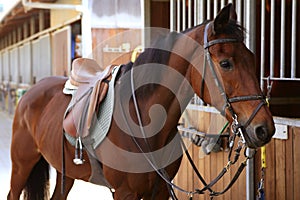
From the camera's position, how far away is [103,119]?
248 cm

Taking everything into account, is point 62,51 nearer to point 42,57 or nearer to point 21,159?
point 42,57

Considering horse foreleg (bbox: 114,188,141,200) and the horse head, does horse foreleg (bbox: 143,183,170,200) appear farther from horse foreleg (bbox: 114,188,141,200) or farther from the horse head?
the horse head

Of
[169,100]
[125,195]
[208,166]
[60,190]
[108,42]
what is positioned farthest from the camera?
[108,42]

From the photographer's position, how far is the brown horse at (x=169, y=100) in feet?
6.55

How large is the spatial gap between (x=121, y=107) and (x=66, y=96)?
86 centimetres

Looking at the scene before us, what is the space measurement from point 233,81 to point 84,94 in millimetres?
1023

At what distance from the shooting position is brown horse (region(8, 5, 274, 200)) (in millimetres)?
1995

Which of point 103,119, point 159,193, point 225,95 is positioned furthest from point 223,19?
point 159,193

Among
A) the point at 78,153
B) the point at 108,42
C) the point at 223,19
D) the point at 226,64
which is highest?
the point at 108,42

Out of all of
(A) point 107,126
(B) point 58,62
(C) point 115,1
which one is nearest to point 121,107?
(A) point 107,126

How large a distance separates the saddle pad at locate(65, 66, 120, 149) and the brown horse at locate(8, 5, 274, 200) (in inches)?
1.1

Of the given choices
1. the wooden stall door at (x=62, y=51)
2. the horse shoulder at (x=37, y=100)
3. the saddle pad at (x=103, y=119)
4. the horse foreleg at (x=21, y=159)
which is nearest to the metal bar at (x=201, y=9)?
the horse shoulder at (x=37, y=100)

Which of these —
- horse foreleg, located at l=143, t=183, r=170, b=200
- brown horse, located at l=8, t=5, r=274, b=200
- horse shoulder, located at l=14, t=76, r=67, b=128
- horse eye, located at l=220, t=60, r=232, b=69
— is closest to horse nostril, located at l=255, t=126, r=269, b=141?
brown horse, located at l=8, t=5, r=274, b=200

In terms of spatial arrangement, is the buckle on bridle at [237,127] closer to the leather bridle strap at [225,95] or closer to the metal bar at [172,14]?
the leather bridle strap at [225,95]
